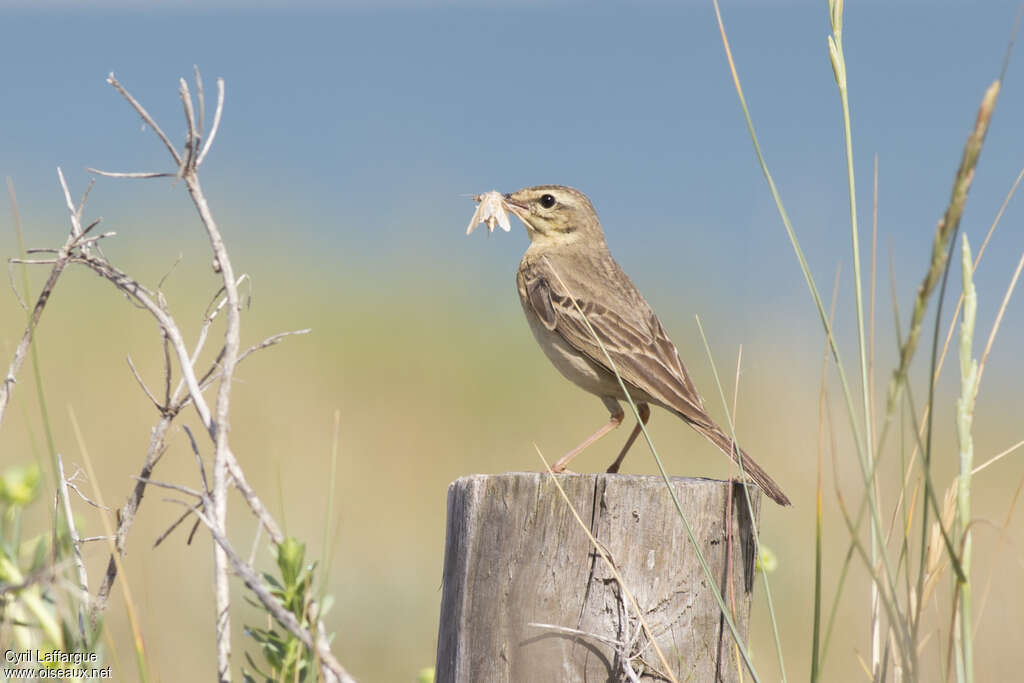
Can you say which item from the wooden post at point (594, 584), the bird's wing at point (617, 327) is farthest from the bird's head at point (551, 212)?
the wooden post at point (594, 584)

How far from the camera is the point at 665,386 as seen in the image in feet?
17.0

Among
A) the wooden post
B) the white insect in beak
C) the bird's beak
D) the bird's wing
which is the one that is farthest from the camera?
the bird's beak

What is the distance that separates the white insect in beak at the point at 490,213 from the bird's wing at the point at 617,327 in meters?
0.34

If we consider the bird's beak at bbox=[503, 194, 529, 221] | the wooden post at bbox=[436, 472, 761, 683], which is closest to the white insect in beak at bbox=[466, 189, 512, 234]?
the bird's beak at bbox=[503, 194, 529, 221]

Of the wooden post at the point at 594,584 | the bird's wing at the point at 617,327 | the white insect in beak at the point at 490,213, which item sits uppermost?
the white insect in beak at the point at 490,213

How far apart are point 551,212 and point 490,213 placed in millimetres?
657

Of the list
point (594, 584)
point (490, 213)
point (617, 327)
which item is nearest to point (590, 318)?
point (617, 327)

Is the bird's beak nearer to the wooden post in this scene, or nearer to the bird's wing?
the bird's wing

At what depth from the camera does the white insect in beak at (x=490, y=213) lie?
6.12m

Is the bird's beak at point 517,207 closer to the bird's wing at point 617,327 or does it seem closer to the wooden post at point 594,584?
the bird's wing at point 617,327

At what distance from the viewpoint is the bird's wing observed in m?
5.19

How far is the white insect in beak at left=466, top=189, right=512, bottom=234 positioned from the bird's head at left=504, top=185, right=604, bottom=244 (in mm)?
359

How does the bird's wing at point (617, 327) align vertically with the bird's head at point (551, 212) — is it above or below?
below

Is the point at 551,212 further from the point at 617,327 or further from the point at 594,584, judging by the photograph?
the point at 594,584
